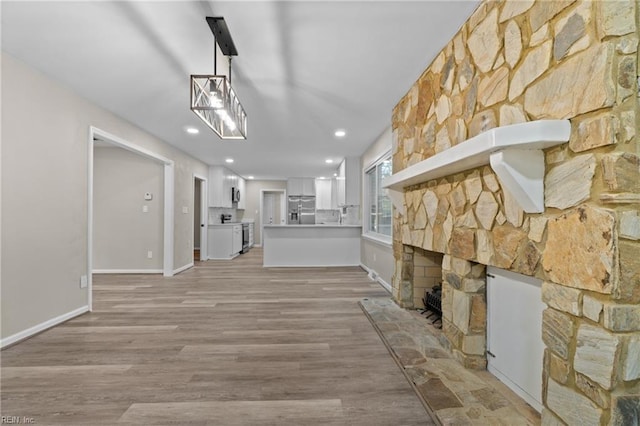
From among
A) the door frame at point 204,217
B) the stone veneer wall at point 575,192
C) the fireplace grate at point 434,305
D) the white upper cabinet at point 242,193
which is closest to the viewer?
the stone veneer wall at point 575,192

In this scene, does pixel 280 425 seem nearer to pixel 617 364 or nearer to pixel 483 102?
pixel 617 364

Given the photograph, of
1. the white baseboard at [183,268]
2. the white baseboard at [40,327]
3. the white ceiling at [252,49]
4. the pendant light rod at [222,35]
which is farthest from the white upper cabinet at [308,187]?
the pendant light rod at [222,35]

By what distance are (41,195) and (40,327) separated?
1.23 meters

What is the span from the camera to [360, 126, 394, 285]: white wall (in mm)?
4137

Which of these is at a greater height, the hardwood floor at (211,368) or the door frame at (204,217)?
the door frame at (204,217)

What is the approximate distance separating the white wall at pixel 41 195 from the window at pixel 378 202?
3840mm

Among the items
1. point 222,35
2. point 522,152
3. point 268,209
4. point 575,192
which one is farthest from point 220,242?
point 575,192

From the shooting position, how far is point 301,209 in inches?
347

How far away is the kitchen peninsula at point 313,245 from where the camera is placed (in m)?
6.09

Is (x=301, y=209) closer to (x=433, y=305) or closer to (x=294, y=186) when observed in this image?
(x=294, y=186)

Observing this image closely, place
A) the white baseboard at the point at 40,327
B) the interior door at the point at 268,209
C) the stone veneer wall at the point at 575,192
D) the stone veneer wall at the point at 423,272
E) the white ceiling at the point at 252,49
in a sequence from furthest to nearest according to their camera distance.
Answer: the interior door at the point at 268,209
the stone veneer wall at the point at 423,272
the white baseboard at the point at 40,327
the white ceiling at the point at 252,49
the stone veneer wall at the point at 575,192

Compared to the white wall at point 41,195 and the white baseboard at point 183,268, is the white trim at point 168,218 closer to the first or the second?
the white baseboard at point 183,268

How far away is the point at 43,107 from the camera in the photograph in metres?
2.65

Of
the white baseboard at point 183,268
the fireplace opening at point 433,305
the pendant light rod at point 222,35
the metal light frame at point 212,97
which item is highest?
the pendant light rod at point 222,35
